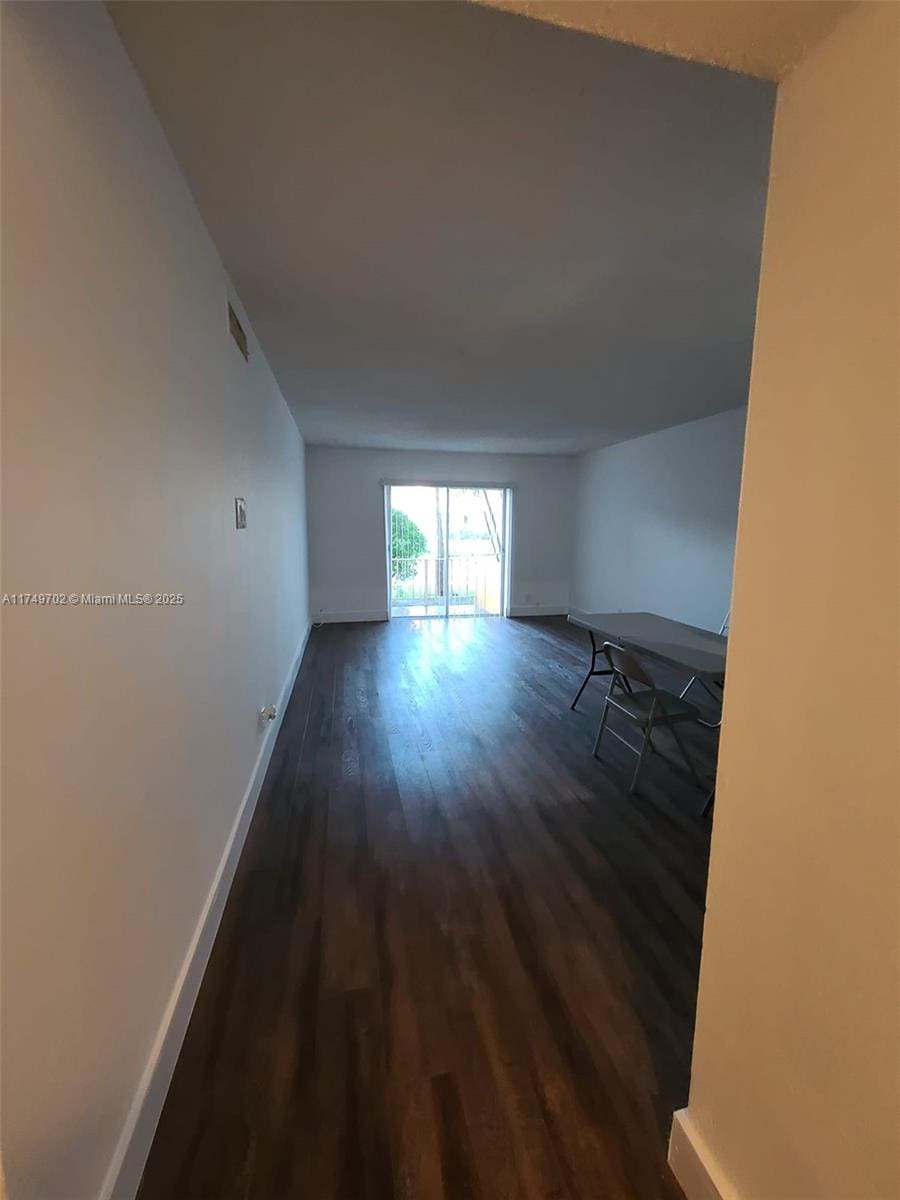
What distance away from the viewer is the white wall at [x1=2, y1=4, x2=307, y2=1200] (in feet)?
2.20

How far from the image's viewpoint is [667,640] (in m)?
3.00

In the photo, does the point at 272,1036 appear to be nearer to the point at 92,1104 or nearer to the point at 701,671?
the point at 92,1104

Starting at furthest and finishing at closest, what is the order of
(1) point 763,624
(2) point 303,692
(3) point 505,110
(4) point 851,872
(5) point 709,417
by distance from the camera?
(5) point 709,417 → (2) point 303,692 → (3) point 505,110 → (1) point 763,624 → (4) point 851,872

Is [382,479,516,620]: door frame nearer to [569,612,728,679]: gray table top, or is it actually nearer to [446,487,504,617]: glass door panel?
[446,487,504,617]: glass door panel

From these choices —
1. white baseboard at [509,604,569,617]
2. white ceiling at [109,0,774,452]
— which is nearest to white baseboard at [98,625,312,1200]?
white ceiling at [109,0,774,452]

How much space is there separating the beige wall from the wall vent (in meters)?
1.86

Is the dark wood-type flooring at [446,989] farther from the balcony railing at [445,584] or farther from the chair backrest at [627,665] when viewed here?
the balcony railing at [445,584]

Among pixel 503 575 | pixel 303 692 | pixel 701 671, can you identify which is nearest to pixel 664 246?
pixel 701 671

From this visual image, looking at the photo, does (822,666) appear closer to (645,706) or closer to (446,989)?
(446,989)

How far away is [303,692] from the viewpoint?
3920 millimetres

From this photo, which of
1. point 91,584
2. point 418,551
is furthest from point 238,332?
point 418,551

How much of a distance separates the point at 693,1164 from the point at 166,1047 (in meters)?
1.18

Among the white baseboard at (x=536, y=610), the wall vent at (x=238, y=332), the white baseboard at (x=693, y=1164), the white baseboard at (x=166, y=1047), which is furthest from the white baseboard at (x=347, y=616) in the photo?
the white baseboard at (x=693, y=1164)

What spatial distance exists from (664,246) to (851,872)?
1.93 meters
